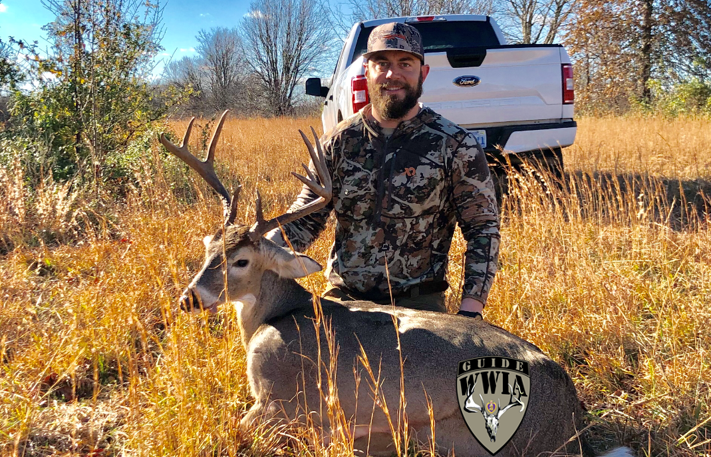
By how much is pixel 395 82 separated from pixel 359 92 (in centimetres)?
178

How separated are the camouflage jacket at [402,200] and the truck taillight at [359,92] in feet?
5.42

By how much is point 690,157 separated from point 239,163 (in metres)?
7.77

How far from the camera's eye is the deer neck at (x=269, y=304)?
2873 millimetres

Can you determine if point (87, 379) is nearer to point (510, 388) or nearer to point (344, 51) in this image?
point (510, 388)

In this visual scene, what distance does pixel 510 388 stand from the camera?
Result: 2.21 meters

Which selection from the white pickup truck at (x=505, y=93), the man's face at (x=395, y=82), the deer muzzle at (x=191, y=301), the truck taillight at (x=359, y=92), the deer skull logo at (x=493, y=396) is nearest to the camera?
the deer skull logo at (x=493, y=396)

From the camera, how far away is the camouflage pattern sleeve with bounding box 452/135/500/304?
9.45 feet

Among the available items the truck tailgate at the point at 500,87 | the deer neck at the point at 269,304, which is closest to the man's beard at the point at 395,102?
the deer neck at the point at 269,304

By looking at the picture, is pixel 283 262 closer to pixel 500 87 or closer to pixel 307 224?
pixel 307 224

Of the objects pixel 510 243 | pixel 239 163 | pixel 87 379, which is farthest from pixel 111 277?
pixel 239 163

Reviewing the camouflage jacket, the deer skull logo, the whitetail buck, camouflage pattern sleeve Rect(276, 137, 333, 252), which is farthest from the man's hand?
camouflage pattern sleeve Rect(276, 137, 333, 252)

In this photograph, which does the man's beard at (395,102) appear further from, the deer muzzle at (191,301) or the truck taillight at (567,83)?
the truck taillight at (567,83)

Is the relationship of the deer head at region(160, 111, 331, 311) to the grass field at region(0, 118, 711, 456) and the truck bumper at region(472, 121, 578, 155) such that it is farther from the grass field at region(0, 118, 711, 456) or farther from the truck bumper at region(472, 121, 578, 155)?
the truck bumper at region(472, 121, 578, 155)

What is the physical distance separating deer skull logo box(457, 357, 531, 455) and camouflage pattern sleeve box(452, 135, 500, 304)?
0.63 m
